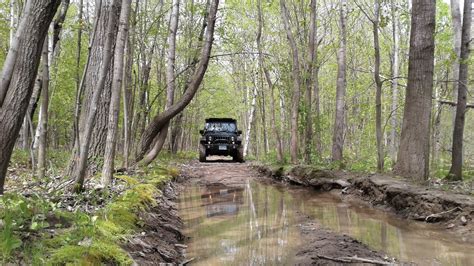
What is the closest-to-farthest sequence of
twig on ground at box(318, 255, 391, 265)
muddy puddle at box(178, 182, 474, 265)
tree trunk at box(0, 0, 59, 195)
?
1. tree trunk at box(0, 0, 59, 195)
2. twig on ground at box(318, 255, 391, 265)
3. muddy puddle at box(178, 182, 474, 265)

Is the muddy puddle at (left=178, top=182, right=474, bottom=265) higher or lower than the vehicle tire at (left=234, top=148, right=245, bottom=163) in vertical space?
lower

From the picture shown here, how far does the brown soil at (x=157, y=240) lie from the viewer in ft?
11.8

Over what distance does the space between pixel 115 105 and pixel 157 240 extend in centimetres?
276

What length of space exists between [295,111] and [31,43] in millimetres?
10305

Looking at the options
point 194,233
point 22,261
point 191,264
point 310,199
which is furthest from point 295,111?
point 22,261

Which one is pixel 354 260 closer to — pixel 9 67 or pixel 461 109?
pixel 9 67

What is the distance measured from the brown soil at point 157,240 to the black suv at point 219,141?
13675 mm

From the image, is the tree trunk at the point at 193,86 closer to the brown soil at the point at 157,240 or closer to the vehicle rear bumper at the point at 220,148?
the brown soil at the point at 157,240

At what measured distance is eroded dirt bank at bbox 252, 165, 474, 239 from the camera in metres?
5.68

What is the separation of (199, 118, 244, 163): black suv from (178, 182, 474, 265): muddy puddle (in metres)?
10.7

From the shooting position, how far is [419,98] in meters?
8.05

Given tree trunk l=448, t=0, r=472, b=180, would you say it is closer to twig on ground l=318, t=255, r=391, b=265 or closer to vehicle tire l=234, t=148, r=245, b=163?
twig on ground l=318, t=255, r=391, b=265

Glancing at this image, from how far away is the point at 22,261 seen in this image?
246 cm

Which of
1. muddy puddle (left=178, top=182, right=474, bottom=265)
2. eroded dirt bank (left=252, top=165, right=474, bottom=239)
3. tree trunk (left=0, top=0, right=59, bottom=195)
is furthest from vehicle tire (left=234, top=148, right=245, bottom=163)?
tree trunk (left=0, top=0, right=59, bottom=195)
